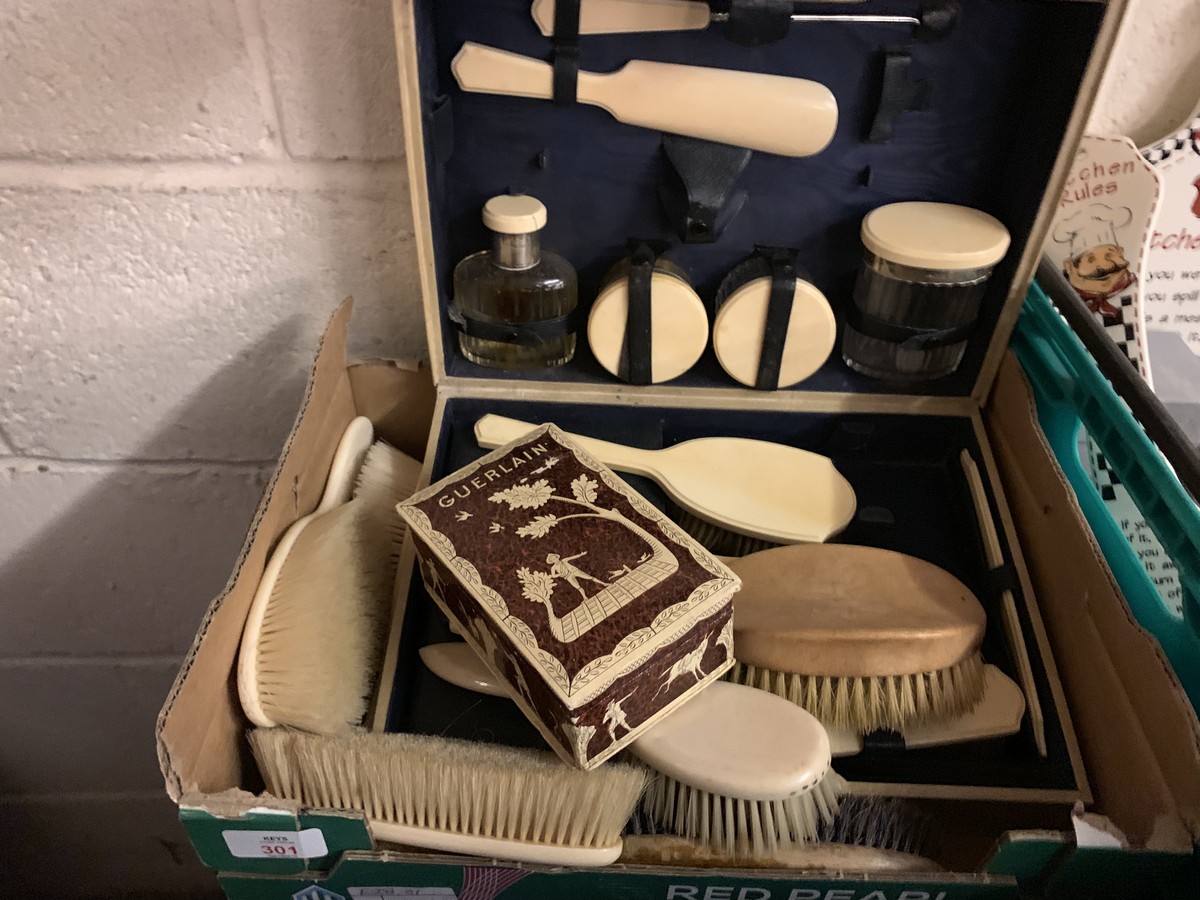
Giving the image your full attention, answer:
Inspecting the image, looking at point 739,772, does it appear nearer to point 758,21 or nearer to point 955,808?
point 955,808

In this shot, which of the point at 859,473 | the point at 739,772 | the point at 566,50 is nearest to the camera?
the point at 739,772

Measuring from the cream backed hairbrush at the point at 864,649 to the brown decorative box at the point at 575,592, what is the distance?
0.14 ft

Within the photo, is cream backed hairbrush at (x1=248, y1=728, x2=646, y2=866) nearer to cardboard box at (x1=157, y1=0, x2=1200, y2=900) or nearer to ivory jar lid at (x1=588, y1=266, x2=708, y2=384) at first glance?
cardboard box at (x1=157, y1=0, x2=1200, y2=900)

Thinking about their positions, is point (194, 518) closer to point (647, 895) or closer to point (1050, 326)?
point (647, 895)

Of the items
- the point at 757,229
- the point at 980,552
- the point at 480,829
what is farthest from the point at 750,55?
the point at 480,829

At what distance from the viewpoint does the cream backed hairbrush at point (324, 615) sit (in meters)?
0.47

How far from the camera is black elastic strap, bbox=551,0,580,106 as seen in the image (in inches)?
21.3

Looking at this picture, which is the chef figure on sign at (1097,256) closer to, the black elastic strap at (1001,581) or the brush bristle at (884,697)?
the black elastic strap at (1001,581)

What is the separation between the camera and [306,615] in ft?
1.65

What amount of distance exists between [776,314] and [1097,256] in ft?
0.79

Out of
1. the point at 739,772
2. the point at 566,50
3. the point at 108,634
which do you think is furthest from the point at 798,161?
the point at 108,634

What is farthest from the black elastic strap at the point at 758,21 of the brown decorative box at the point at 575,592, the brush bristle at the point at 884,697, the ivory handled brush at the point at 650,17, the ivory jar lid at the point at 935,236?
the brush bristle at the point at 884,697

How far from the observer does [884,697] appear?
51 cm

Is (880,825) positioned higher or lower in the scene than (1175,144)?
lower
